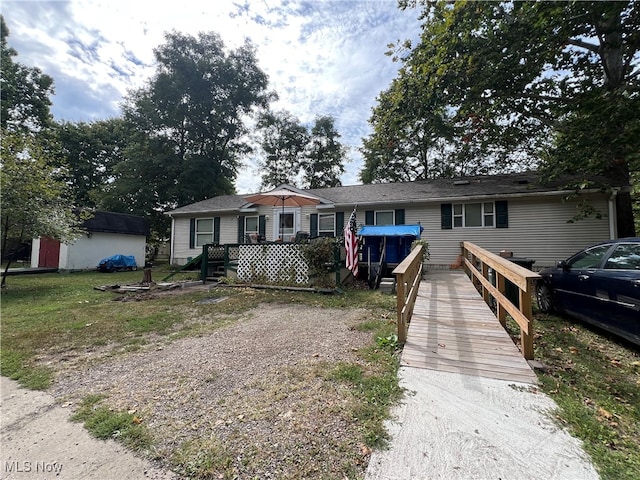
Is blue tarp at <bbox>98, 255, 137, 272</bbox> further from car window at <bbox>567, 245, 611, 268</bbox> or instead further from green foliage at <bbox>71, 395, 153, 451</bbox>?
car window at <bbox>567, 245, 611, 268</bbox>

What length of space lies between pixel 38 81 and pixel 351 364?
32.7 m

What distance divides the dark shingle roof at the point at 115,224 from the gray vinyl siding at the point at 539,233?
18597 millimetres

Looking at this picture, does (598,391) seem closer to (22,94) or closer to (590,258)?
(590,258)

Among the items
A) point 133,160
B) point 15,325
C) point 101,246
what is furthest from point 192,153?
point 15,325

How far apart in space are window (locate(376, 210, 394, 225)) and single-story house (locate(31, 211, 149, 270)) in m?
14.7

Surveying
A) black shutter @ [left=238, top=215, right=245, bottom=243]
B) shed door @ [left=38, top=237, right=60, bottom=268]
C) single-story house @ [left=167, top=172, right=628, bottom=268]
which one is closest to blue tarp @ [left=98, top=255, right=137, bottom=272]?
shed door @ [left=38, top=237, right=60, bottom=268]

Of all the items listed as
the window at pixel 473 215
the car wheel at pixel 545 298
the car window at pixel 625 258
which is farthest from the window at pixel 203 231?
the car window at pixel 625 258

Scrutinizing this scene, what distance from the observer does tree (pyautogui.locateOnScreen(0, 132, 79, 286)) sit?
823 cm

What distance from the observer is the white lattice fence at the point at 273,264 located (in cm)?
876

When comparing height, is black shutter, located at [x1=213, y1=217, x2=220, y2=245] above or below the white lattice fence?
above

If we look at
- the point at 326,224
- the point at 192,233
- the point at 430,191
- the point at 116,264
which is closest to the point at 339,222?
the point at 326,224
